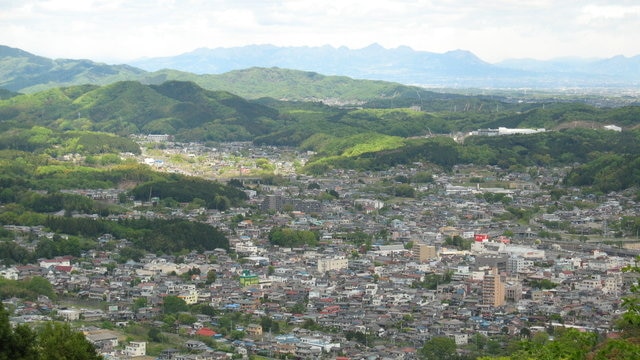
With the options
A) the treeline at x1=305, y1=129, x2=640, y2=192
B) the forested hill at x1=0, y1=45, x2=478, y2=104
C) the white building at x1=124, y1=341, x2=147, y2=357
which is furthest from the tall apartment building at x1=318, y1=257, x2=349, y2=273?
the forested hill at x1=0, y1=45, x2=478, y2=104

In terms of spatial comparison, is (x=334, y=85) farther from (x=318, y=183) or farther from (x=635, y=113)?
(x=318, y=183)

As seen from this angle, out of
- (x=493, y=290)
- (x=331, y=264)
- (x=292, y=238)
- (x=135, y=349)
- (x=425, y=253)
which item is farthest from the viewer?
(x=292, y=238)

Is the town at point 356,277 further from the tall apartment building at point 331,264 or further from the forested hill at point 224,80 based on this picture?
the forested hill at point 224,80

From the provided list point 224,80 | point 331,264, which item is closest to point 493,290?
point 331,264

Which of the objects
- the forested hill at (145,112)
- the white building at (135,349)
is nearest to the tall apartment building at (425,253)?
the white building at (135,349)

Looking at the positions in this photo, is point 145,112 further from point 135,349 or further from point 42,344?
point 42,344

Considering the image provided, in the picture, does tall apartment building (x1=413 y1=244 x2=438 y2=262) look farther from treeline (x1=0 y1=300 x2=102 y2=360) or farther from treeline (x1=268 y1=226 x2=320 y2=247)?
treeline (x1=0 y1=300 x2=102 y2=360)

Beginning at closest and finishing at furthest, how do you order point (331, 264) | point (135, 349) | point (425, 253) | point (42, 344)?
1. point (42, 344)
2. point (135, 349)
3. point (331, 264)
4. point (425, 253)
